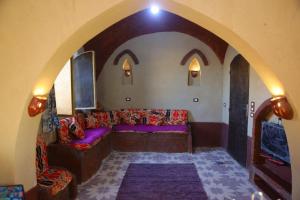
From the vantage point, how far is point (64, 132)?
3910 mm

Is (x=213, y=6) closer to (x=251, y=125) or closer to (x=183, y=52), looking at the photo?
(x=251, y=125)

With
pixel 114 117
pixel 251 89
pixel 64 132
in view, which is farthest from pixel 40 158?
pixel 251 89

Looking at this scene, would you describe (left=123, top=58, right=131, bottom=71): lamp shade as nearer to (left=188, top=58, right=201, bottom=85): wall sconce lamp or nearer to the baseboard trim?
(left=188, top=58, right=201, bottom=85): wall sconce lamp

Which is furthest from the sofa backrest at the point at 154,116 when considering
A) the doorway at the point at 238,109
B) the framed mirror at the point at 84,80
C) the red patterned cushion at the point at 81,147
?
the red patterned cushion at the point at 81,147

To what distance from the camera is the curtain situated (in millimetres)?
3462

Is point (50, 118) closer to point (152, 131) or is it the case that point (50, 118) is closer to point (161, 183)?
point (161, 183)

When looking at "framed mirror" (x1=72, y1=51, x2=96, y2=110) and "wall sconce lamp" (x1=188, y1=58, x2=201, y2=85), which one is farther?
"wall sconce lamp" (x1=188, y1=58, x2=201, y2=85)

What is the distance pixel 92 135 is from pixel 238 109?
293 cm

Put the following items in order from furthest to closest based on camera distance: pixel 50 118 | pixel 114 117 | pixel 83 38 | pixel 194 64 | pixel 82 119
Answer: pixel 194 64
pixel 114 117
pixel 82 119
pixel 50 118
pixel 83 38

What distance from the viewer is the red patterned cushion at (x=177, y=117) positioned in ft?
19.3

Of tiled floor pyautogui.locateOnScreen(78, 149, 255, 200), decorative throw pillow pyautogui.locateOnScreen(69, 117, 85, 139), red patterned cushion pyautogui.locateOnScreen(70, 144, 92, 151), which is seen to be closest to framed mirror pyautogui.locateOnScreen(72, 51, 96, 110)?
decorative throw pillow pyautogui.locateOnScreen(69, 117, 85, 139)

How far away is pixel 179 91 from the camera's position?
19.8 feet

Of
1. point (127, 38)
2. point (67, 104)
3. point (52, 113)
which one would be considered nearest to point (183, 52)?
point (127, 38)

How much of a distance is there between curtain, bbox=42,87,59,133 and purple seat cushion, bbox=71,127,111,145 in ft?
1.47
